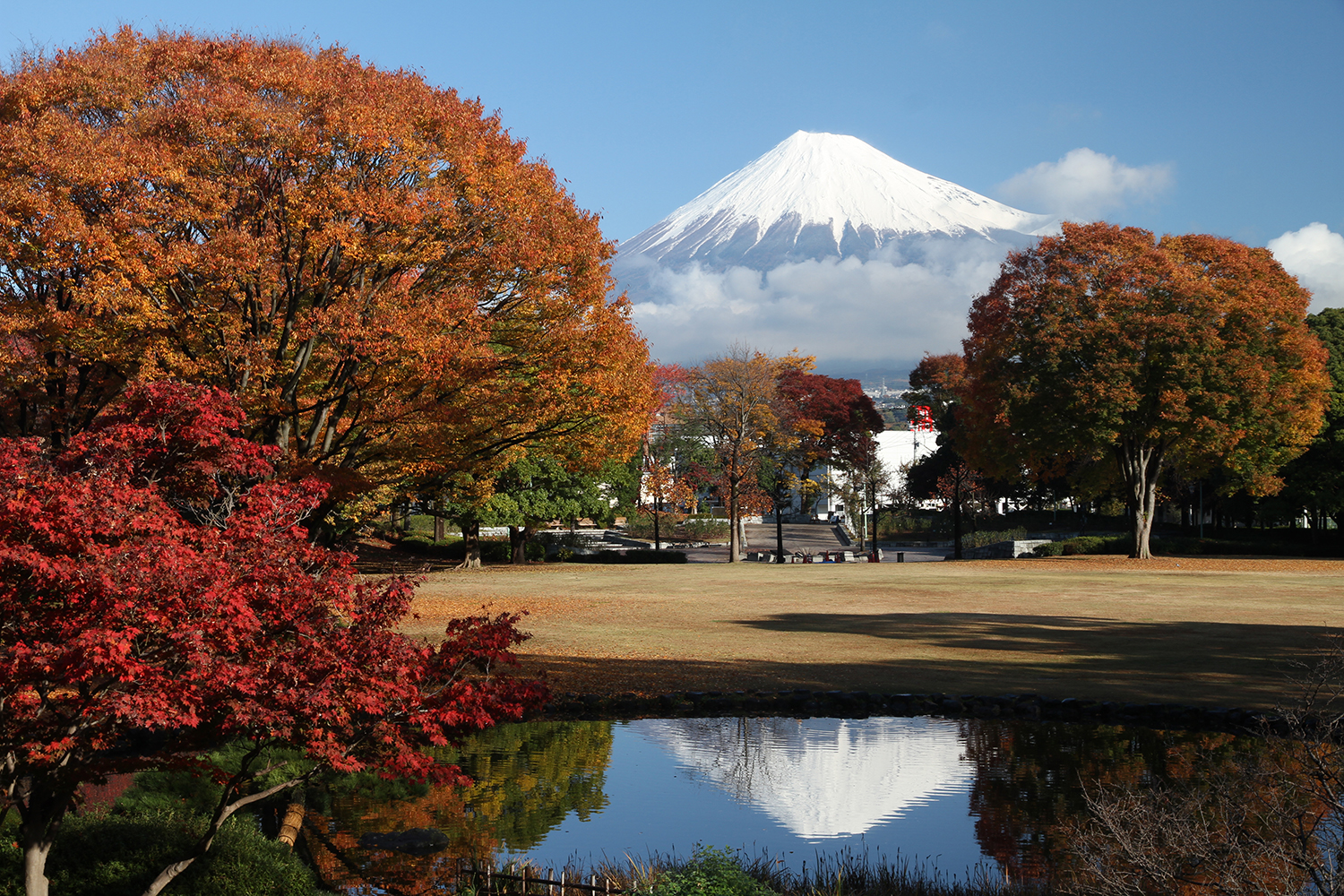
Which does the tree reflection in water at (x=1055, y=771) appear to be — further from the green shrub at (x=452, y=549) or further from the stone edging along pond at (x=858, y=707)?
the green shrub at (x=452, y=549)

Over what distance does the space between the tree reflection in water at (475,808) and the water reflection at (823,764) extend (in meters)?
1.31

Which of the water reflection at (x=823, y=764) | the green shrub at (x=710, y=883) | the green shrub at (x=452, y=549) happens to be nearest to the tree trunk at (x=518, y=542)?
the green shrub at (x=452, y=549)

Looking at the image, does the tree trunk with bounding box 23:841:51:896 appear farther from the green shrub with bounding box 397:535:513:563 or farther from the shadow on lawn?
the green shrub with bounding box 397:535:513:563

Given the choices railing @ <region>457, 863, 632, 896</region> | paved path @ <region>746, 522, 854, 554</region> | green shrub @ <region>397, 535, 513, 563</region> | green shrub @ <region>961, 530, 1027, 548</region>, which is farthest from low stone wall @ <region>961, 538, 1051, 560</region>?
railing @ <region>457, 863, 632, 896</region>

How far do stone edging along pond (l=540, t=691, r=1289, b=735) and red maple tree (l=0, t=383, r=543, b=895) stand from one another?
639 centimetres

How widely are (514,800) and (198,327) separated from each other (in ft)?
29.9

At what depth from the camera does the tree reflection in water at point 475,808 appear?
8.73 meters

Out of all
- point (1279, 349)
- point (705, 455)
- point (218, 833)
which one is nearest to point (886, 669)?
point (218, 833)

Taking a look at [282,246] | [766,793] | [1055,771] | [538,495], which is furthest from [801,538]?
[766,793]

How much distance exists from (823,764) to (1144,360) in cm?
3060

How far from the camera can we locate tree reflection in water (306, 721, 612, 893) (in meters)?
8.73

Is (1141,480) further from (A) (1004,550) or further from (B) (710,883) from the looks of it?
(B) (710,883)

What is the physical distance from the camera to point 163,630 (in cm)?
593

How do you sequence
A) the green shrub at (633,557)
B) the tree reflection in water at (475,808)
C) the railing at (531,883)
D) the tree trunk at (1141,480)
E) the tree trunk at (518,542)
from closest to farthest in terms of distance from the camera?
1. the railing at (531,883)
2. the tree reflection in water at (475,808)
3. the tree trunk at (1141,480)
4. the tree trunk at (518,542)
5. the green shrub at (633,557)
